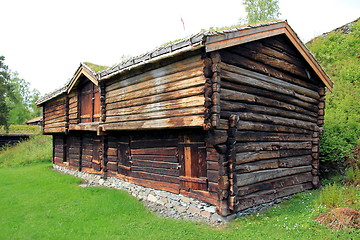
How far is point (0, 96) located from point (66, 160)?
Result: 44.7ft

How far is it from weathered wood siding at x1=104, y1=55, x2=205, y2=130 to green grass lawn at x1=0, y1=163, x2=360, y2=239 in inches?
106

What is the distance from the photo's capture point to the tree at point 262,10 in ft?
103

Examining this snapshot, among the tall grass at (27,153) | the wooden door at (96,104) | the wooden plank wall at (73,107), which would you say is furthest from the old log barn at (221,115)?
the tall grass at (27,153)

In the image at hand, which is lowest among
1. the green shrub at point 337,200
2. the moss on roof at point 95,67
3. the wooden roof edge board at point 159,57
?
the green shrub at point 337,200

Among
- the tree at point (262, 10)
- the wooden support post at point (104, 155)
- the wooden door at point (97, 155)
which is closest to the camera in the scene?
the wooden support post at point (104, 155)

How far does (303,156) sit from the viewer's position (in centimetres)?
1031

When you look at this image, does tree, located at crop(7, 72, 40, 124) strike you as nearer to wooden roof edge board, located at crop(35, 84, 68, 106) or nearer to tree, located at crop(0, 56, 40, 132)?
tree, located at crop(0, 56, 40, 132)

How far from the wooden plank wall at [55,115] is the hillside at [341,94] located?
13.7 m

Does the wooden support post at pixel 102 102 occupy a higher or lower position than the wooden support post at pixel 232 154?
higher

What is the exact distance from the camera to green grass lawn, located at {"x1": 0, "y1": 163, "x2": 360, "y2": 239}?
664 centimetres

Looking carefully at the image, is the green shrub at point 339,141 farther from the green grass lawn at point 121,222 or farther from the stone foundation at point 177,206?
the stone foundation at point 177,206

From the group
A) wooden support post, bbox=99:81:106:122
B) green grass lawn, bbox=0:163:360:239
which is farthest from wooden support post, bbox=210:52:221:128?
wooden support post, bbox=99:81:106:122

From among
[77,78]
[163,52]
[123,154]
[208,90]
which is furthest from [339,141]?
[77,78]

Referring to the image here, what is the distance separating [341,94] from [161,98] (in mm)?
11474
